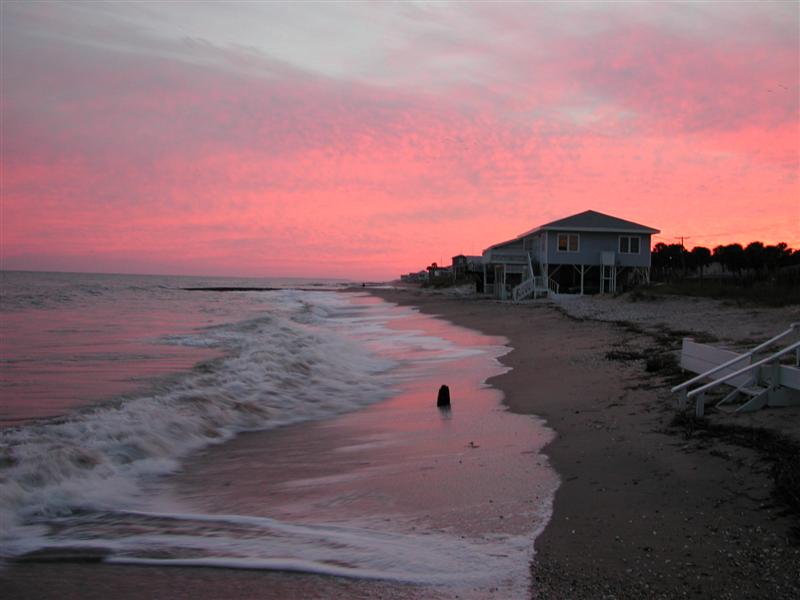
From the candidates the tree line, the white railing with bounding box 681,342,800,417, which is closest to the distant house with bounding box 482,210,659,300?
the tree line

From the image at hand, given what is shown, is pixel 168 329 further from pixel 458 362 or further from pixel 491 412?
pixel 491 412

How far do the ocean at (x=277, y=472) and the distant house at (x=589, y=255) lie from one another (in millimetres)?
26577

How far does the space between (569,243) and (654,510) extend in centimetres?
3648

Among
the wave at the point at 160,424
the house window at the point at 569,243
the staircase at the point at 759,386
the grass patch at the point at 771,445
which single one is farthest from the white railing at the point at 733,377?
the house window at the point at 569,243

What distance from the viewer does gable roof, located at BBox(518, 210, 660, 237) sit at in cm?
3925

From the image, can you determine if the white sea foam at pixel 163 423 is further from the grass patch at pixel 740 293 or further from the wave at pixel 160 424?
the grass patch at pixel 740 293

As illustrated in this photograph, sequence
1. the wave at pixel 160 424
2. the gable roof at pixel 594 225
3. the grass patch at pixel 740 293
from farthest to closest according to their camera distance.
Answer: the gable roof at pixel 594 225 < the grass patch at pixel 740 293 < the wave at pixel 160 424

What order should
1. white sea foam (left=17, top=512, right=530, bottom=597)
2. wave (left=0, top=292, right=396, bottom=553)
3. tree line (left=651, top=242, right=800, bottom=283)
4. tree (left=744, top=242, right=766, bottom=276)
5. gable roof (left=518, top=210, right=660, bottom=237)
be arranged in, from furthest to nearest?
tree (left=744, top=242, right=766, bottom=276)
tree line (left=651, top=242, right=800, bottom=283)
gable roof (left=518, top=210, right=660, bottom=237)
wave (left=0, top=292, right=396, bottom=553)
white sea foam (left=17, top=512, right=530, bottom=597)

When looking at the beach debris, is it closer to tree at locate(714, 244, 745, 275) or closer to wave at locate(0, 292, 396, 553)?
wave at locate(0, 292, 396, 553)

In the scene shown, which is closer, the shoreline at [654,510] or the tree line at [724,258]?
the shoreline at [654,510]

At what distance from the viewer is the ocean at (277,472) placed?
4.36m

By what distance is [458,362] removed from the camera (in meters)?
15.4

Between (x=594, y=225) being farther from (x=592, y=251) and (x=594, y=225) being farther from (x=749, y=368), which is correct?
(x=749, y=368)

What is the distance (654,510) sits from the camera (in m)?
4.74
